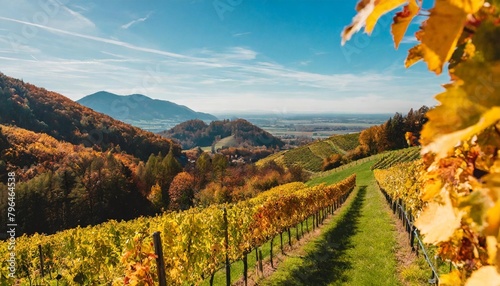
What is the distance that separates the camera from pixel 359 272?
32.4 feet

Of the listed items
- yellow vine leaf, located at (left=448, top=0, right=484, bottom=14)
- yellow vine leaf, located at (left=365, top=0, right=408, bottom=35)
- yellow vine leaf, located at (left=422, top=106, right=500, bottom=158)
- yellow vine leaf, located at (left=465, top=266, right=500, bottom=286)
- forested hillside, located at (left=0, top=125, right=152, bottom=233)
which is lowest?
forested hillside, located at (left=0, top=125, right=152, bottom=233)

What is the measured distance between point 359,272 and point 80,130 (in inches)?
5355

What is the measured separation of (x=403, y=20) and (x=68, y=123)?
146 meters

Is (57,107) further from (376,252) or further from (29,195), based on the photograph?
(376,252)

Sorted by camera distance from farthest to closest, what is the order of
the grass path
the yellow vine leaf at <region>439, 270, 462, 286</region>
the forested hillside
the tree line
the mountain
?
the mountain → the tree line → the forested hillside → the grass path → the yellow vine leaf at <region>439, 270, 462, 286</region>

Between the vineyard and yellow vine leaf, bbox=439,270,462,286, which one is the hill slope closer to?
the vineyard

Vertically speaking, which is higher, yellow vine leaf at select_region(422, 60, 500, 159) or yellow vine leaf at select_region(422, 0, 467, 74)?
yellow vine leaf at select_region(422, 0, 467, 74)

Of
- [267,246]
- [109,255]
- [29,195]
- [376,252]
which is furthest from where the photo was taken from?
[29,195]

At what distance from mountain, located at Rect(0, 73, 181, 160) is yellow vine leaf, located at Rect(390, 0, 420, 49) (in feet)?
385

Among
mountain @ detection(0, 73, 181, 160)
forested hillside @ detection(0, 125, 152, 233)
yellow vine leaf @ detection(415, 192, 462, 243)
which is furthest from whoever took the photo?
mountain @ detection(0, 73, 181, 160)

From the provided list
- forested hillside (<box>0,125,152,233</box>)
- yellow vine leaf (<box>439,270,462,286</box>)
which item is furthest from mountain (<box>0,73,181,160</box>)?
yellow vine leaf (<box>439,270,462,286</box>)

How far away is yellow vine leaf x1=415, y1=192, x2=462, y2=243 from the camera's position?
1.92ft

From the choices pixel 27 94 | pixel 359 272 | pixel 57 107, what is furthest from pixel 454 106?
pixel 27 94

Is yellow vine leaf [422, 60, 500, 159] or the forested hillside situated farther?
the forested hillside
